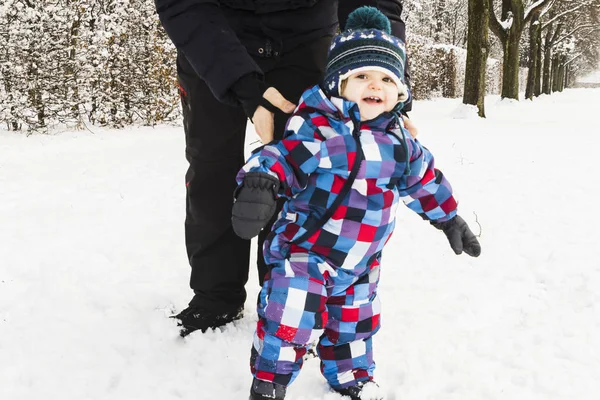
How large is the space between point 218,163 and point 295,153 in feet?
2.09

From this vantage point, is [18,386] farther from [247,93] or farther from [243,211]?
[247,93]

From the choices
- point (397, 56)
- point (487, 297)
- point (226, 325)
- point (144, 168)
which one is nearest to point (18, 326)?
point (226, 325)

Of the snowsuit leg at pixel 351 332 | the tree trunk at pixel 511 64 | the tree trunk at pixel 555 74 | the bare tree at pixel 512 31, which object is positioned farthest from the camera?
the tree trunk at pixel 555 74

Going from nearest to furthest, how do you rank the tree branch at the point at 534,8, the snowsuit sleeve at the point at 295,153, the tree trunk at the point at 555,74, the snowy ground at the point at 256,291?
the snowsuit sleeve at the point at 295,153 → the snowy ground at the point at 256,291 → the tree branch at the point at 534,8 → the tree trunk at the point at 555,74

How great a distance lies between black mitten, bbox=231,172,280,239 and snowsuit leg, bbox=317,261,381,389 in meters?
0.49

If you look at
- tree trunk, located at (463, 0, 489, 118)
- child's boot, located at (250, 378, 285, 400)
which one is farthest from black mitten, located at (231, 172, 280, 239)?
tree trunk, located at (463, 0, 489, 118)

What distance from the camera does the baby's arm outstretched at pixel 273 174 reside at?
1.53 metres

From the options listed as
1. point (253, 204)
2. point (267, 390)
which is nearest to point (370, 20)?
point (253, 204)

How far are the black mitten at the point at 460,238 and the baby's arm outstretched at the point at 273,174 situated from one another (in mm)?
623

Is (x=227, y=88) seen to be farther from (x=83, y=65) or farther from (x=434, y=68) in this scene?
(x=434, y=68)

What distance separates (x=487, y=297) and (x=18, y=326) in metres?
2.38

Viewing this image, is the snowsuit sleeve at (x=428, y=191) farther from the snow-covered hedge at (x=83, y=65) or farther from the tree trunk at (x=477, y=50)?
the tree trunk at (x=477, y=50)

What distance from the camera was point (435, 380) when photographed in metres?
2.12

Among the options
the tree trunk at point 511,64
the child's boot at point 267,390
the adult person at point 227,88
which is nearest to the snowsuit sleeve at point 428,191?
the adult person at point 227,88
